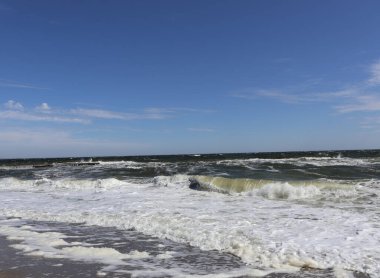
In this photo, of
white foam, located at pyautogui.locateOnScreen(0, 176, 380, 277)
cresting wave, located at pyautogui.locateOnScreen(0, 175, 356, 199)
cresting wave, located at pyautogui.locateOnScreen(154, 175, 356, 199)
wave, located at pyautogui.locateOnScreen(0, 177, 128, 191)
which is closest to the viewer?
white foam, located at pyautogui.locateOnScreen(0, 176, 380, 277)

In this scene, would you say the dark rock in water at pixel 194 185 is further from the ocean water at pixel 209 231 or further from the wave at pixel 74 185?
the wave at pixel 74 185

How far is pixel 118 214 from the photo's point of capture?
11.3 metres

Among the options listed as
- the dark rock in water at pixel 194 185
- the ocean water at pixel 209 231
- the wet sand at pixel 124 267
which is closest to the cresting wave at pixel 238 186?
the dark rock in water at pixel 194 185

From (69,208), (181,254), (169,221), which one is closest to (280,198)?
(169,221)

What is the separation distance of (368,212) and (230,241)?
487cm

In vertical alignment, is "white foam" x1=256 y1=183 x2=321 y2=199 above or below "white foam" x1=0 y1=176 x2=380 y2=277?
above

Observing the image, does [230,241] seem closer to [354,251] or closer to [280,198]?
[354,251]

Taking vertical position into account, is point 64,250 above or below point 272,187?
below

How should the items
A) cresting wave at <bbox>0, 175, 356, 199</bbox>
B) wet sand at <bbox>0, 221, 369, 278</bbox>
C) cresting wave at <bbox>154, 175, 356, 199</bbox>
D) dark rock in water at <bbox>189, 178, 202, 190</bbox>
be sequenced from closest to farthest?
1. wet sand at <bbox>0, 221, 369, 278</bbox>
2. cresting wave at <bbox>154, 175, 356, 199</bbox>
3. cresting wave at <bbox>0, 175, 356, 199</bbox>
4. dark rock in water at <bbox>189, 178, 202, 190</bbox>

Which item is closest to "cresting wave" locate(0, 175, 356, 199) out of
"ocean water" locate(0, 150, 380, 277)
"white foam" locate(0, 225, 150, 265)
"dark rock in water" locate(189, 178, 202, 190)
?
"dark rock in water" locate(189, 178, 202, 190)

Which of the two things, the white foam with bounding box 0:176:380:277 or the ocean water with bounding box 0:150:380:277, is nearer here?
the ocean water with bounding box 0:150:380:277

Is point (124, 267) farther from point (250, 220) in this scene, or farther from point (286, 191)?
point (286, 191)

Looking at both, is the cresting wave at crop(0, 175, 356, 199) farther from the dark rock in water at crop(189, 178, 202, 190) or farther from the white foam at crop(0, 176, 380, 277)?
Answer: the white foam at crop(0, 176, 380, 277)

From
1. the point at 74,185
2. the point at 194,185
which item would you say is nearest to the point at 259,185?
the point at 194,185
